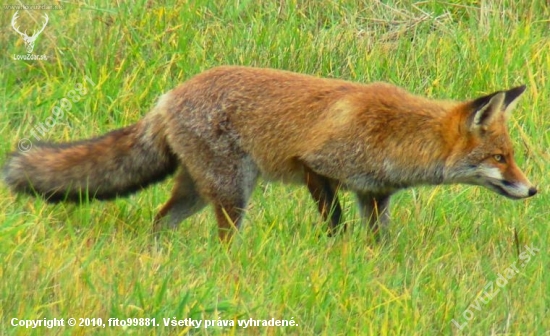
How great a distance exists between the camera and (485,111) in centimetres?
658

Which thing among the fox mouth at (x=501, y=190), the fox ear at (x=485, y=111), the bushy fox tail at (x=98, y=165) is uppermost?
Result: the fox ear at (x=485, y=111)

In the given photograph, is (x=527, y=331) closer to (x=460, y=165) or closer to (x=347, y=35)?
(x=460, y=165)

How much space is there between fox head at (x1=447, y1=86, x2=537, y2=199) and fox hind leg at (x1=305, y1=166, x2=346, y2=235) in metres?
0.76

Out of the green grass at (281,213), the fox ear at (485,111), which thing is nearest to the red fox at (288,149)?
the fox ear at (485,111)

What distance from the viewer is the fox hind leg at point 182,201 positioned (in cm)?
682

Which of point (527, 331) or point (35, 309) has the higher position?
point (35, 309)

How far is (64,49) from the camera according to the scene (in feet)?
29.0

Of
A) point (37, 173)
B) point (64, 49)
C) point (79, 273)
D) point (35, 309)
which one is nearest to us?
point (35, 309)

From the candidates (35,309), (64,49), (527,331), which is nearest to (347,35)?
(64,49)

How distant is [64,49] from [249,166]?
2.82 meters

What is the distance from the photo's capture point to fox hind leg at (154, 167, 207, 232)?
22.4 feet

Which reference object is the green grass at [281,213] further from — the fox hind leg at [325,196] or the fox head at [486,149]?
the fox head at [486,149]

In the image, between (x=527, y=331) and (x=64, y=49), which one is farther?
(x=64, y=49)

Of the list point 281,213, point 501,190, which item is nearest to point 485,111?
point 501,190
